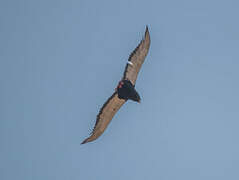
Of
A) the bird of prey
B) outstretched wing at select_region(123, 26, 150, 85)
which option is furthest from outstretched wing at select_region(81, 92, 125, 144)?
outstretched wing at select_region(123, 26, 150, 85)

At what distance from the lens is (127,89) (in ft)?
57.7

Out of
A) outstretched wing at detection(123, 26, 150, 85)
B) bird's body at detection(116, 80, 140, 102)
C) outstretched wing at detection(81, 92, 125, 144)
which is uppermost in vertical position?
outstretched wing at detection(123, 26, 150, 85)

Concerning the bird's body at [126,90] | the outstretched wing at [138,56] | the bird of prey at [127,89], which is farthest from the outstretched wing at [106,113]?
the outstretched wing at [138,56]

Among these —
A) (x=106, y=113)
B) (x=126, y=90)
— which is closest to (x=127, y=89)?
(x=126, y=90)

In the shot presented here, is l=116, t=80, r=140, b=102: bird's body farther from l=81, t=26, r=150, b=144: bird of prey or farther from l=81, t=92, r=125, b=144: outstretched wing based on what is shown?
l=81, t=92, r=125, b=144: outstretched wing

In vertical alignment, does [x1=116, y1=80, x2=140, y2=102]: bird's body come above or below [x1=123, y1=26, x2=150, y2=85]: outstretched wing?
below

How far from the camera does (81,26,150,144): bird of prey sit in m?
17.6

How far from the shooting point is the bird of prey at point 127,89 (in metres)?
17.6

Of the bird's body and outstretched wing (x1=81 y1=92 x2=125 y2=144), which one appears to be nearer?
the bird's body

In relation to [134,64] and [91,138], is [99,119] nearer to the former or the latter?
[91,138]

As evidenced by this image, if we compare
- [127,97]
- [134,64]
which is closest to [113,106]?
[127,97]

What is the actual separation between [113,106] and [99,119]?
0.76 metres

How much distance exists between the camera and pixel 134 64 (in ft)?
58.4

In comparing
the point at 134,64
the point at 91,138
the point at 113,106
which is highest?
the point at 134,64
